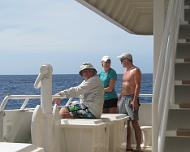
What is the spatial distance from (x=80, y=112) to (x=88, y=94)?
0.88 ft

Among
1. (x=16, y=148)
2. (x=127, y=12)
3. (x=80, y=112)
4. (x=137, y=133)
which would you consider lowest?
(x=137, y=133)

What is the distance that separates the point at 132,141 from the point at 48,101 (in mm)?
2770

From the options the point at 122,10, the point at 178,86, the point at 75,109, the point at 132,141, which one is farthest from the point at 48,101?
the point at 122,10

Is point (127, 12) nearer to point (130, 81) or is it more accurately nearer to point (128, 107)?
point (130, 81)

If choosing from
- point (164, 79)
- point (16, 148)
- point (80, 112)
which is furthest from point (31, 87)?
point (16, 148)

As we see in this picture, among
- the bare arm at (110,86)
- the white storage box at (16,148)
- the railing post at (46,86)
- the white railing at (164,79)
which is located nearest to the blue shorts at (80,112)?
the railing post at (46,86)

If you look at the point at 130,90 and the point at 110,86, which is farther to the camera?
the point at 110,86

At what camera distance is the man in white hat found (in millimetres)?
6754

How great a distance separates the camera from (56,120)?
6.30m

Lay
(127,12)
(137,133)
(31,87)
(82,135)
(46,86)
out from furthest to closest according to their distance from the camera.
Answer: (31,87), (127,12), (137,133), (82,135), (46,86)

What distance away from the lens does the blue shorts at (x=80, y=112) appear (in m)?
6.84

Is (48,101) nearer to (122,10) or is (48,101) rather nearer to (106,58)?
(106,58)

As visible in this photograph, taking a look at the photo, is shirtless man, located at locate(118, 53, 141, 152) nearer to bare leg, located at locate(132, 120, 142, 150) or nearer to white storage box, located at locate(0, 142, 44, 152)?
bare leg, located at locate(132, 120, 142, 150)

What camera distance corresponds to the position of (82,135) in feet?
21.1
